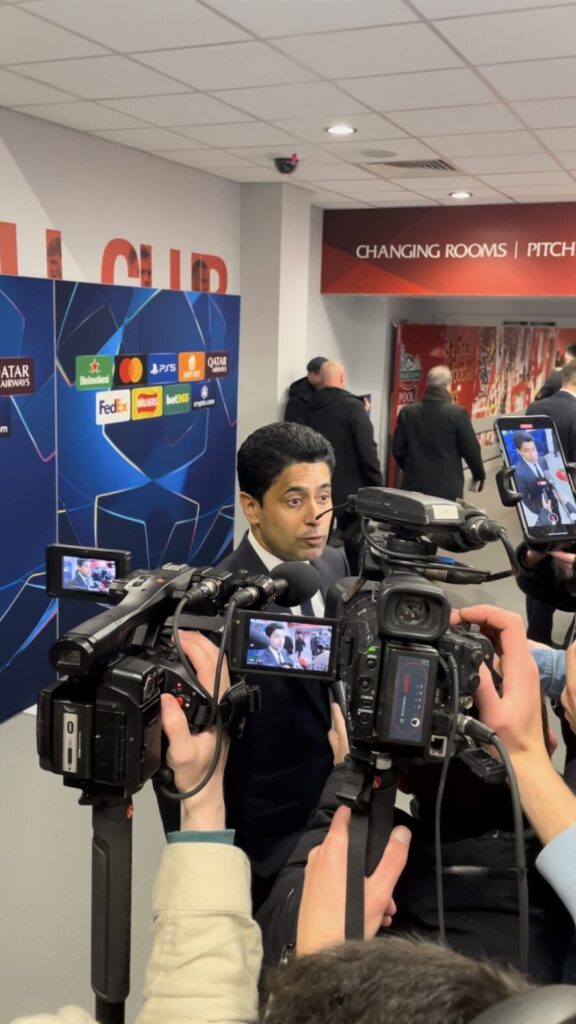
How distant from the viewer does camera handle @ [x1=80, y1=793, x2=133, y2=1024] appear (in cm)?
113

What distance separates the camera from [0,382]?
340cm

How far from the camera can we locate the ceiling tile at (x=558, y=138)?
358cm

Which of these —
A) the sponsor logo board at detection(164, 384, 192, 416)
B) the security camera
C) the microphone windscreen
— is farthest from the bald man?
the microphone windscreen

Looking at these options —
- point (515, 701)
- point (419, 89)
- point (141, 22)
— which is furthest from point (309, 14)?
point (515, 701)

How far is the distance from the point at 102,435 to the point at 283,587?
3076 mm

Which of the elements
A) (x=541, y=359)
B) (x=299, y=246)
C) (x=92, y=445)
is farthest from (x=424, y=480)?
(x=541, y=359)

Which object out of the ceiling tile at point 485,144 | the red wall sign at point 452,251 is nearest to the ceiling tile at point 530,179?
the ceiling tile at point 485,144

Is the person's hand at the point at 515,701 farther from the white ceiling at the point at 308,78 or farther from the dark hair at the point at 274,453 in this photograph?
the white ceiling at the point at 308,78

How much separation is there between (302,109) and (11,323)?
4.92ft

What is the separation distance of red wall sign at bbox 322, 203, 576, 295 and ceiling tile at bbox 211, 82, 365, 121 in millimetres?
2499

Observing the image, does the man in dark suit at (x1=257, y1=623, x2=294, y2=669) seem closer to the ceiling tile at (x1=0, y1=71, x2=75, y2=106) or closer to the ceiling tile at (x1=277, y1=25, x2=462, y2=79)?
the ceiling tile at (x1=277, y1=25, x2=462, y2=79)

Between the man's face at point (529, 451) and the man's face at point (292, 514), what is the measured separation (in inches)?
48.5

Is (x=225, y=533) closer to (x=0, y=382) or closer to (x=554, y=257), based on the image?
(x=0, y=382)

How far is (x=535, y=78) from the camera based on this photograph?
288cm
